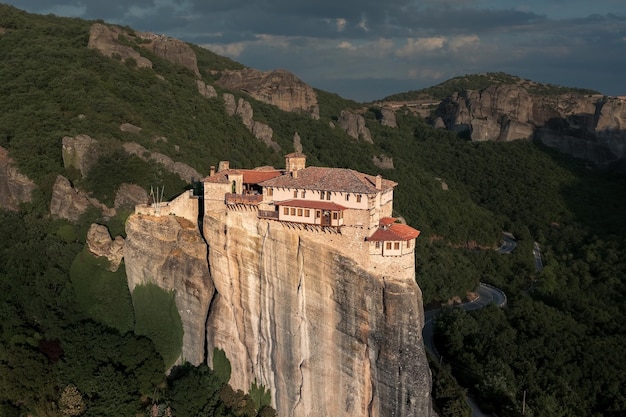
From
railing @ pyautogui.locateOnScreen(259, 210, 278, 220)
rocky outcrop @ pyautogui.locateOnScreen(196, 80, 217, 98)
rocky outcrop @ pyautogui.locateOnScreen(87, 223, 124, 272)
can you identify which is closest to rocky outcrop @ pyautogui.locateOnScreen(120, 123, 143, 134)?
rocky outcrop @ pyautogui.locateOnScreen(87, 223, 124, 272)

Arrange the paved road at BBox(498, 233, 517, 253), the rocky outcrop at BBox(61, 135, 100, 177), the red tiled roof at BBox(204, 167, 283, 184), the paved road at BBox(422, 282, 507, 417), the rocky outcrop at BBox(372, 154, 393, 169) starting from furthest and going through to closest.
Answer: the rocky outcrop at BBox(372, 154, 393, 169) → the paved road at BBox(498, 233, 517, 253) → the paved road at BBox(422, 282, 507, 417) → the rocky outcrop at BBox(61, 135, 100, 177) → the red tiled roof at BBox(204, 167, 283, 184)

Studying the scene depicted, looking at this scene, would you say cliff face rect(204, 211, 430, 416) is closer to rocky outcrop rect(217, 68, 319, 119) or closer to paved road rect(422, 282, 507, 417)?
paved road rect(422, 282, 507, 417)

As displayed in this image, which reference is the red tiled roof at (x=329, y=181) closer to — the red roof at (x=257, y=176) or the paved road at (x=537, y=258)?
the red roof at (x=257, y=176)

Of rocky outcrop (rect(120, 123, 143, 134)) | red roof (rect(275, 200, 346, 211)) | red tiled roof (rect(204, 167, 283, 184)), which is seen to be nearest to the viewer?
red roof (rect(275, 200, 346, 211))

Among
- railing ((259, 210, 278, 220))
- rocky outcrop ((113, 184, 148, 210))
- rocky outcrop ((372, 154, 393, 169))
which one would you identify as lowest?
rocky outcrop ((372, 154, 393, 169))

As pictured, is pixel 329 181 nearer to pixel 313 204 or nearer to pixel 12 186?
pixel 313 204

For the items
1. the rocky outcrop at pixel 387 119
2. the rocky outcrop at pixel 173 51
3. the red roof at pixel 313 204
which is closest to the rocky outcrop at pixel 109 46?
the rocky outcrop at pixel 173 51

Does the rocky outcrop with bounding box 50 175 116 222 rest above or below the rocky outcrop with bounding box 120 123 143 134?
below
